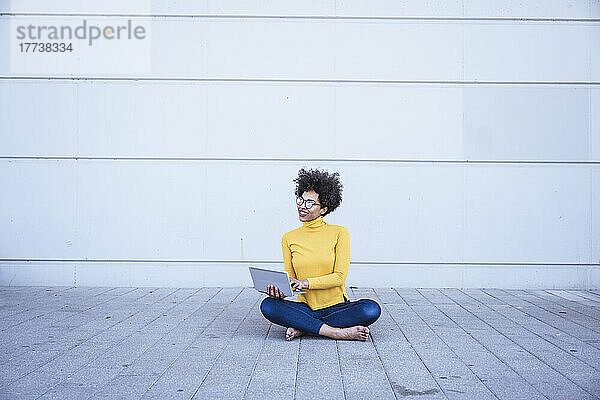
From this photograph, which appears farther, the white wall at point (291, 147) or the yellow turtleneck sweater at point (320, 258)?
the white wall at point (291, 147)

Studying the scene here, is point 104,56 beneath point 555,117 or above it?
above

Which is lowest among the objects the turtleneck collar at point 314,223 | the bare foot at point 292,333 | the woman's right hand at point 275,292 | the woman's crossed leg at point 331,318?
the bare foot at point 292,333

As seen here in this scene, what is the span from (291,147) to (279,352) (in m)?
4.05

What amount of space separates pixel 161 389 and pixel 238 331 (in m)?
1.85

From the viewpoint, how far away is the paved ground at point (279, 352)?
12.6 ft

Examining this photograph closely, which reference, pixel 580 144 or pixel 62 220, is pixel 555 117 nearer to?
pixel 580 144

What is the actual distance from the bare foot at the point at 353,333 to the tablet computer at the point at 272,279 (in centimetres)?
48

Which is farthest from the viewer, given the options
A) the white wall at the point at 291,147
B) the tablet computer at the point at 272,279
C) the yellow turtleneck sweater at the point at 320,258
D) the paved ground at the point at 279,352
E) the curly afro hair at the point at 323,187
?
the white wall at the point at 291,147

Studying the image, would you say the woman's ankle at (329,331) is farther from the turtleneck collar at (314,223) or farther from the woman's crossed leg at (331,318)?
the turtleneck collar at (314,223)

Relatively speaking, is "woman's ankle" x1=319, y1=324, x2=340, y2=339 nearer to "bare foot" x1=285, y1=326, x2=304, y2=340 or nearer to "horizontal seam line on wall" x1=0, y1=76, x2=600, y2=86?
"bare foot" x1=285, y1=326, x2=304, y2=340

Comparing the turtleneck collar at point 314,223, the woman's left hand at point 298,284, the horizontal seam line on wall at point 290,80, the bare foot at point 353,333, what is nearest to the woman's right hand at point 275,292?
the woman's left hand at point 298,284

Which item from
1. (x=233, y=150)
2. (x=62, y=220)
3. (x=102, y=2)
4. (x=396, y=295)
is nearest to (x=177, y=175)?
(x=233, y=150)

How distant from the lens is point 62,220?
27.8 feet

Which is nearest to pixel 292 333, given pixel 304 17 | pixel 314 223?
pixel 314 223
